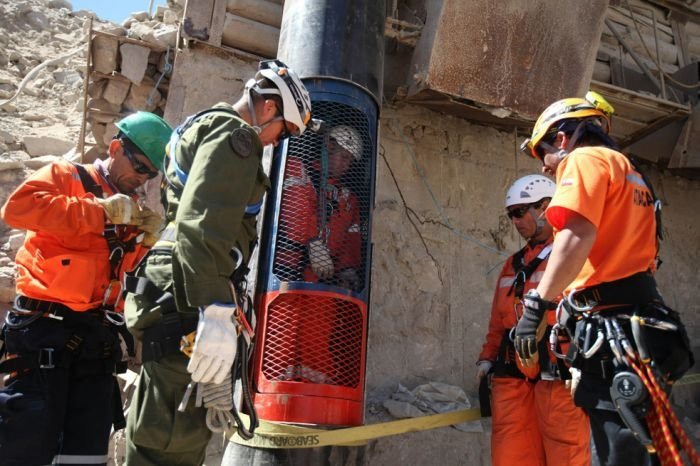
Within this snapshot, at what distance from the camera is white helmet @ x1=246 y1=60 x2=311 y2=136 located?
9.39 feet

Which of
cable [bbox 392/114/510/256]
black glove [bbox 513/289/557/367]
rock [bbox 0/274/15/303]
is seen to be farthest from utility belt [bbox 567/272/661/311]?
rock [bbox 0/274/15/303]

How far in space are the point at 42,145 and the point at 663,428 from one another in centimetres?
768

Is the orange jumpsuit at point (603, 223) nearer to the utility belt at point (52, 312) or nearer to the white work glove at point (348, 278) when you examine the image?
the white work glove at point (348, 278)

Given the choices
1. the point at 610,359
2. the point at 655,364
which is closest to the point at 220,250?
the point at 610,359

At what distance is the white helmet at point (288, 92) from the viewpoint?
2861mm

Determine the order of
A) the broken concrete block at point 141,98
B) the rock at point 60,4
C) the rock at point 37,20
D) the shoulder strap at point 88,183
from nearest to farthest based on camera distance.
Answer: the shoulder strap at point 88,183, the broken concrete block at point 141,98, the rock at point 37,20, the rock at point 60,4

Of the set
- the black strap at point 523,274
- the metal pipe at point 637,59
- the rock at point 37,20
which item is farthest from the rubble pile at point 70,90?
the metal pipe at point 637,59

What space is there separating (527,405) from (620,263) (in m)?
1.39

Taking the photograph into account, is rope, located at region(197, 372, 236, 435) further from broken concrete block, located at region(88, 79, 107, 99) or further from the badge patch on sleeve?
broken concrete block, located at region(88, 79, 107, 99)

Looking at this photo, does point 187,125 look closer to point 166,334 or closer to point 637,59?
point 166,334

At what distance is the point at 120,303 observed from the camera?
3.29 meters

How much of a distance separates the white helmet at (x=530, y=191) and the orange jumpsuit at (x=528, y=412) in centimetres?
41

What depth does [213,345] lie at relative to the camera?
2158 millimetres

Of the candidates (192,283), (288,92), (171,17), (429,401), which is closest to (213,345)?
(192,283)
